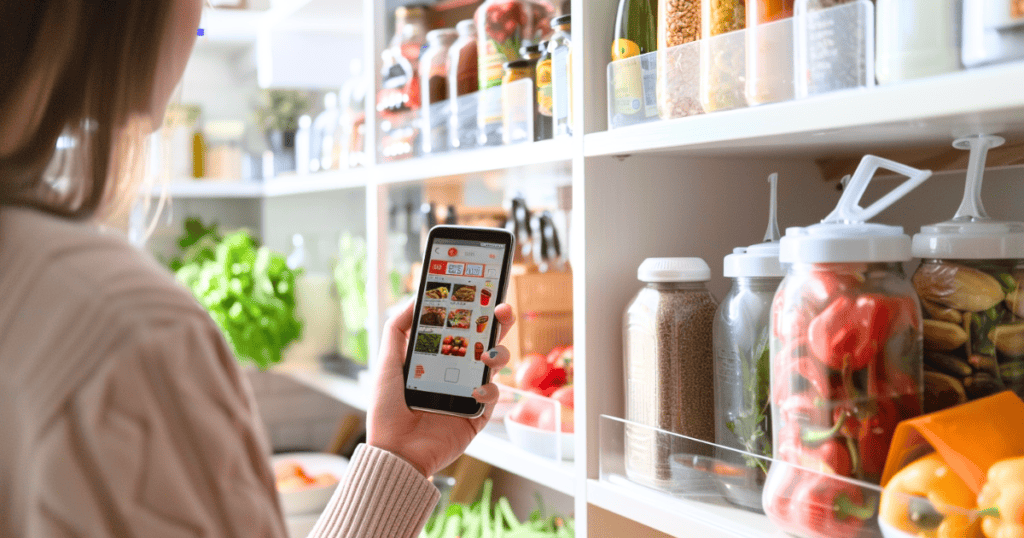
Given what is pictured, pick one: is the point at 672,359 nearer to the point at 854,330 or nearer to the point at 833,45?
the point at 854,330

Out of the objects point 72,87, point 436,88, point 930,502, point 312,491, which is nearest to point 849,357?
point 930,502

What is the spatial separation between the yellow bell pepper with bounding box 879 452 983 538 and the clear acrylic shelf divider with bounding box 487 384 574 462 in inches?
18.3

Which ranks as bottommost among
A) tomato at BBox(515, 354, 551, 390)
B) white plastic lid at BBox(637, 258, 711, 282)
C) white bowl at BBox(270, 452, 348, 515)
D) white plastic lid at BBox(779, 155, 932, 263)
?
white bowl at BBox(270, 452, 348, 515)

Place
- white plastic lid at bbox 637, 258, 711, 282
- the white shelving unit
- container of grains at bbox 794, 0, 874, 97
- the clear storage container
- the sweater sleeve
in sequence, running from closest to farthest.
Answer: the sweater sleeve < the clear storage container < container of grains at bbox 794, 0, 874, 97 < the white shelving unit < white plastic lid at bbox 637, 258, 711, 282

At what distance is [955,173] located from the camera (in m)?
1.03

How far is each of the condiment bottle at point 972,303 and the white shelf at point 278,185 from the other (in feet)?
3.38

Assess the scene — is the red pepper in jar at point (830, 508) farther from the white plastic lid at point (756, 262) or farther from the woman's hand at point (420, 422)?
the woman's hand at point (420, 422)

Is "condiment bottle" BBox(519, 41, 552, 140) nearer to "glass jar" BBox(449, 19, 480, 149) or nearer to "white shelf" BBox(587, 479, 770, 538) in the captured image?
"glass jar" BBox(449, 19, 480, 149)

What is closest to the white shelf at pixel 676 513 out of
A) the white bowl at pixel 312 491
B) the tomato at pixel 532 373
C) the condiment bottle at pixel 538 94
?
the tomato at pixel 532 373

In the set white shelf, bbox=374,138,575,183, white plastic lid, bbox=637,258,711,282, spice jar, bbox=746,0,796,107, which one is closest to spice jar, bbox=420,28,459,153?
white shelf, bbox=374,138,575,183

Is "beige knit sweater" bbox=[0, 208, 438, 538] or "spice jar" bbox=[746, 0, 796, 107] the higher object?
"spice jar" bbox=[746, 0, 796, 107]

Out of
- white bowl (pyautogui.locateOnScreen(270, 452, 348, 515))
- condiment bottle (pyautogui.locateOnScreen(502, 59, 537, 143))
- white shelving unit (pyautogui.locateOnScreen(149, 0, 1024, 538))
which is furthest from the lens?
white bowl (pyautogui.locateOnScreen(270, 452, 348, 515))

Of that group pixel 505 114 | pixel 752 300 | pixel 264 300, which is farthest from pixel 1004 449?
pixel 264 300

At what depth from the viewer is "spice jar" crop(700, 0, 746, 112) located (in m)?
0.79
